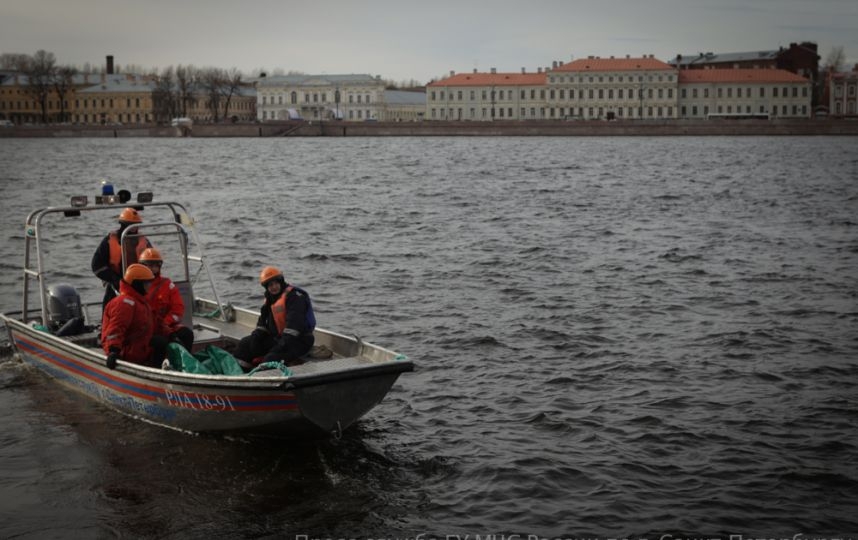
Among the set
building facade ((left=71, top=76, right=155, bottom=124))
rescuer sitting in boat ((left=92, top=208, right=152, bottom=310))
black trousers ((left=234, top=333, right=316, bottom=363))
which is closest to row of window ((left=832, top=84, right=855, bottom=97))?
building facade ((left=71, top=76, right=155, bottom=124))

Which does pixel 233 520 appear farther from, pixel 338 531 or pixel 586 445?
pixel 586 445

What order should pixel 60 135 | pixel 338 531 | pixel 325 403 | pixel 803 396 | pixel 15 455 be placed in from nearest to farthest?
pixel 338 531
pixel 325 403
pixel 15 455
pixel 803 396
pixel 60 135

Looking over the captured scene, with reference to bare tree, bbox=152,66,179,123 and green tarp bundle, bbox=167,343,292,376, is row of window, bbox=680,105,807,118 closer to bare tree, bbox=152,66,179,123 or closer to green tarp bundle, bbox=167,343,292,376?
bare tree, bbox=152,66,179,123

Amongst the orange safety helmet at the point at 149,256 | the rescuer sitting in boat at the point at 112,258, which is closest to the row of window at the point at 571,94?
the rescuer sitting in boat at the point at 112,258

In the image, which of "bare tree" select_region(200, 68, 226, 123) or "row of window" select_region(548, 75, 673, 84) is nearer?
"row of window" select_region(548, 75, 673, 84)

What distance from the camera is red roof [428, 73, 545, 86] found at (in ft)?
493

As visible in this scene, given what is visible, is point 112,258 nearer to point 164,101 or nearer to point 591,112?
point 591,112

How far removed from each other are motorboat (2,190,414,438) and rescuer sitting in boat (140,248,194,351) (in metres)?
0.37

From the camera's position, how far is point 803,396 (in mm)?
12844

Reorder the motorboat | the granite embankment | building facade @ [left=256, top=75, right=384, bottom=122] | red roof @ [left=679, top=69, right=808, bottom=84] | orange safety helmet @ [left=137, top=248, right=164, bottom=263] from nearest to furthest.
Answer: the motorboat, orange safety helmet @ [left=137, top=248, right=164, bottom=263], the granite embankment, red roof @ [left=679, top=69, right=808, bottom=84], building facade @ [left=256, top=75, right=384, bottom=122]

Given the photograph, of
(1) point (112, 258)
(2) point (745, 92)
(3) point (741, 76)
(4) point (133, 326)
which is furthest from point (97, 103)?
(4) point (133, 326)

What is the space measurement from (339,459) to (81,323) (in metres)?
4.58

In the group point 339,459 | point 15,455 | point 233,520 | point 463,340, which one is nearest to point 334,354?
point 339,459

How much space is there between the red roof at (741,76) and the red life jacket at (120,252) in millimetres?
140495
